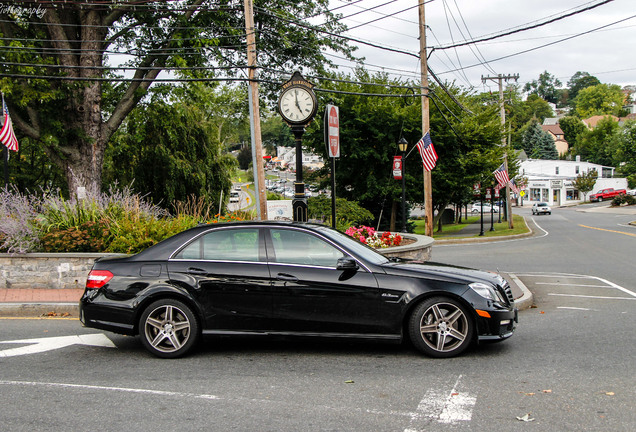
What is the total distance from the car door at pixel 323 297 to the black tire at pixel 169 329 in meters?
0.98

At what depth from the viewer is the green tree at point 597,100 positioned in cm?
16550

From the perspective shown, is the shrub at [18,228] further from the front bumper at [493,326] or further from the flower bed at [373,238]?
the front bumper at [493,326]

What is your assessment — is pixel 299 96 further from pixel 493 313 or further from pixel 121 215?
pixel 493 313

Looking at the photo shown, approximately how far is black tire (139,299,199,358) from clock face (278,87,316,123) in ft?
19.5

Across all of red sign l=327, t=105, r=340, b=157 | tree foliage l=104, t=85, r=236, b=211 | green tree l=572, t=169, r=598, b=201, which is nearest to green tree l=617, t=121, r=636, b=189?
green tree l=572, t=169, r=598, b=201

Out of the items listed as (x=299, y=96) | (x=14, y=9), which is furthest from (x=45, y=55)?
(x=299, y=96)

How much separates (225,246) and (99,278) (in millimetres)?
1519

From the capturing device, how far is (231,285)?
251 inches

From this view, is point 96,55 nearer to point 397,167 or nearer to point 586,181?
point 397,167

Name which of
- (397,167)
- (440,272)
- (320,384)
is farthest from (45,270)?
(397,167)

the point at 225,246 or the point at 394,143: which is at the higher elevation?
the point at 394,143

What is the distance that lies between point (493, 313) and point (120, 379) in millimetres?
3982

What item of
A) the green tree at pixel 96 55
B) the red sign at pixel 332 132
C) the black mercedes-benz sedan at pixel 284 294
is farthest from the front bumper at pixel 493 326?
the green tree at pixel 96 55

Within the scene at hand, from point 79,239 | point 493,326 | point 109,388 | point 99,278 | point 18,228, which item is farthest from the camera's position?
point 79,239
